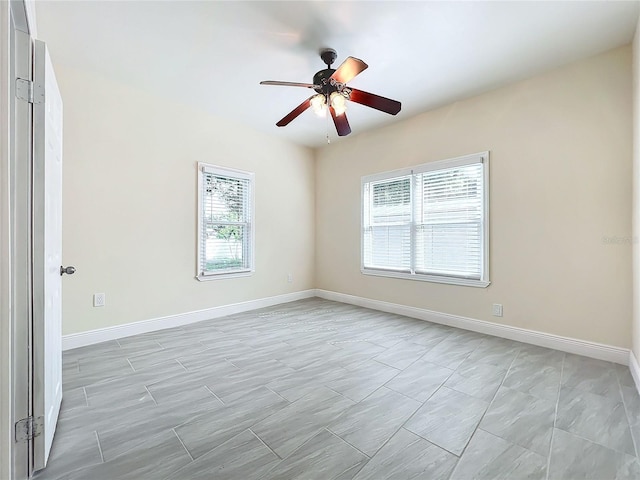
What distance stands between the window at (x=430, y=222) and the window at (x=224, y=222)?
1.79 metres

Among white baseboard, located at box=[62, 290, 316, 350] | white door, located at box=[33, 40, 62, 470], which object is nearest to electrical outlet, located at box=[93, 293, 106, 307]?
white baseboard, located at box=[62, 290, 316, 350]

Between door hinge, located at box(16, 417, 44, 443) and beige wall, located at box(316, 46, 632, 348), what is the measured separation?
12.0 feet

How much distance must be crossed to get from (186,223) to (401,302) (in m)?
3.05

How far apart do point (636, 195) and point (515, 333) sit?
1.61m

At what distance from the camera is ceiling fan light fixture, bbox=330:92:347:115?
2.47 m

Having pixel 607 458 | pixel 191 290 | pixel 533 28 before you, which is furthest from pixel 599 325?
pixel 191 290

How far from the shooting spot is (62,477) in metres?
1.36

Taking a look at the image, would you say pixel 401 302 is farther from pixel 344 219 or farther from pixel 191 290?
pixel 191 290

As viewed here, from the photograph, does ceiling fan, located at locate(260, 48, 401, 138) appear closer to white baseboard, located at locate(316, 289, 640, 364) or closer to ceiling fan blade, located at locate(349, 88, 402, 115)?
ceiling fan blade, located at locate(349, 88, 402, 115)

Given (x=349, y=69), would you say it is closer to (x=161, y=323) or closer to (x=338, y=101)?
(x=338, y=101)

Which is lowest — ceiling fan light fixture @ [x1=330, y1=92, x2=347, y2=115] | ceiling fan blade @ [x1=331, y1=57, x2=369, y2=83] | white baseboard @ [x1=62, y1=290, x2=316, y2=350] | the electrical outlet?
white baseboard @ [x1=62, y1=290, x2=316, y2=350]

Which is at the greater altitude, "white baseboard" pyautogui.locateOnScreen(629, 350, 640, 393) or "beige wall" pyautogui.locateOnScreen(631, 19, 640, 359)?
"beige wall" pyautogui.locateOnScreen(631, 19, 640, 359)

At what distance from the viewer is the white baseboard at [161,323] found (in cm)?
295

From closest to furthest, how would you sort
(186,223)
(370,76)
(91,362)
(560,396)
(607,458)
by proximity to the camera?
(607,458), (560,396), (91,362), (370,76), (186,223)
